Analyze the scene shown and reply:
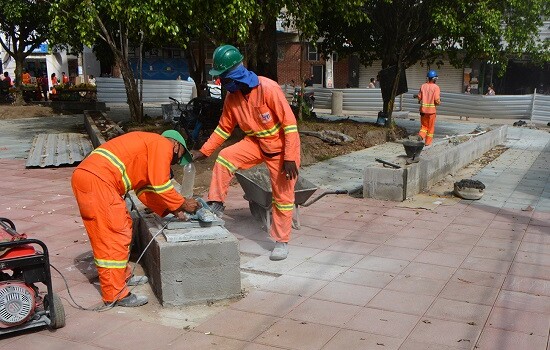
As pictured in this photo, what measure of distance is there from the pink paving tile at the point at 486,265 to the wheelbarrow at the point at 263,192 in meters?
1.67

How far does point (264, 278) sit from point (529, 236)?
319 centimetres

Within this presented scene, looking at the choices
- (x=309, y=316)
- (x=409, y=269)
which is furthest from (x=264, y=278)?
(x=409, y=269)

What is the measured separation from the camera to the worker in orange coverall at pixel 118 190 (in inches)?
161

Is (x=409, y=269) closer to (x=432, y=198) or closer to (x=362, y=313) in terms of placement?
(x=362, y=313)

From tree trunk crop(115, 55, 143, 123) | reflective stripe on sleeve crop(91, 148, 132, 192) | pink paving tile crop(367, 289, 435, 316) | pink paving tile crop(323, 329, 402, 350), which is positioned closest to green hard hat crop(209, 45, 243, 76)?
reflective stripe on sleeve crop(91, 148, 132, 192)

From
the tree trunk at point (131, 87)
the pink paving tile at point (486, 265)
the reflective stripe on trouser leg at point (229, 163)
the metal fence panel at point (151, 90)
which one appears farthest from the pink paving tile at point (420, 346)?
the metal fence panel at point (151, 90)

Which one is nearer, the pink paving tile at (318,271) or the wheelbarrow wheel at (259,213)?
the pink paving tile at (318,271)

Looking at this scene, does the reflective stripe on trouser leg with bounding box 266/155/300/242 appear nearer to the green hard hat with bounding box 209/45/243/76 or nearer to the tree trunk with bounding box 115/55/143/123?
the green hard hat with bounding box 209/45/243/76

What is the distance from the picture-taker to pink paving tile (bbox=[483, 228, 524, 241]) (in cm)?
618

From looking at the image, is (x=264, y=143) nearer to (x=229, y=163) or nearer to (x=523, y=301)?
(x=229, y=163)

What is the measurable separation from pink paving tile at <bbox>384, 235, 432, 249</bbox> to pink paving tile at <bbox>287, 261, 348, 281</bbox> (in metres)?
0.97

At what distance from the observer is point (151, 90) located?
25.4 m

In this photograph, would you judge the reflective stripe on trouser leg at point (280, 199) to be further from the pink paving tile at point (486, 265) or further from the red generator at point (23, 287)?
the red generator at point (23, 287)

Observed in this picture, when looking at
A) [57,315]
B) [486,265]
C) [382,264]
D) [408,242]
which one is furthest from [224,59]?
[486,265]
